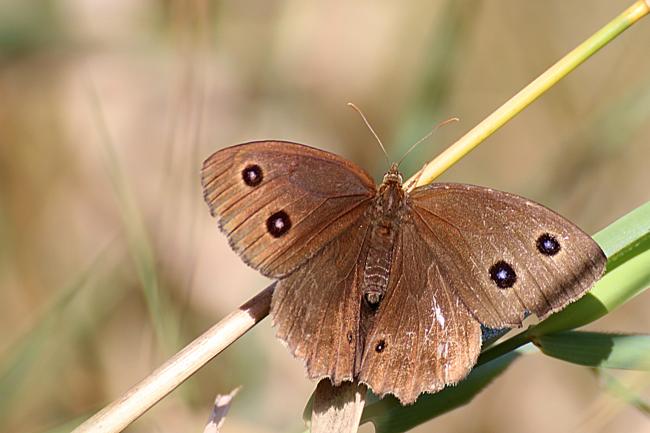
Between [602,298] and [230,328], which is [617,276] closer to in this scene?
[602,298]

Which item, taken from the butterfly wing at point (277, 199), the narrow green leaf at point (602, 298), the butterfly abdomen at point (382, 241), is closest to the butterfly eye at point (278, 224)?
the butterfly wing at point (277, 199)

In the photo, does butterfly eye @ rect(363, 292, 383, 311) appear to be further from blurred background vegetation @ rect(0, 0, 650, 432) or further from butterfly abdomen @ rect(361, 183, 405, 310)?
blurred background vegetation @ rect(0, 0, 650, 432)

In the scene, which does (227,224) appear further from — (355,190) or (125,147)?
(125,147)

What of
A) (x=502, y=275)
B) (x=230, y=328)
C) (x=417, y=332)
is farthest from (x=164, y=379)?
(x=502, y=275)

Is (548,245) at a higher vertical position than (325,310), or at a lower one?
lower

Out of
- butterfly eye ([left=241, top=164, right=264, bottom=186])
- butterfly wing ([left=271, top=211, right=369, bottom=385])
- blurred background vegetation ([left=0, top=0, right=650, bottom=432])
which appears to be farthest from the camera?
blurred background vegetation ([left=0, top=0, right=650, bottom=432])

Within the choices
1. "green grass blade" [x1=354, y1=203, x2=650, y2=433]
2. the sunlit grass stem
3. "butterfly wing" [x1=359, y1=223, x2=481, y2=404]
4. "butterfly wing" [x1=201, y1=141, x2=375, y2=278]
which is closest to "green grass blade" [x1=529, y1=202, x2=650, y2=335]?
"green grass blade" [x1=354, y1=203, x2=650, y2=433]
